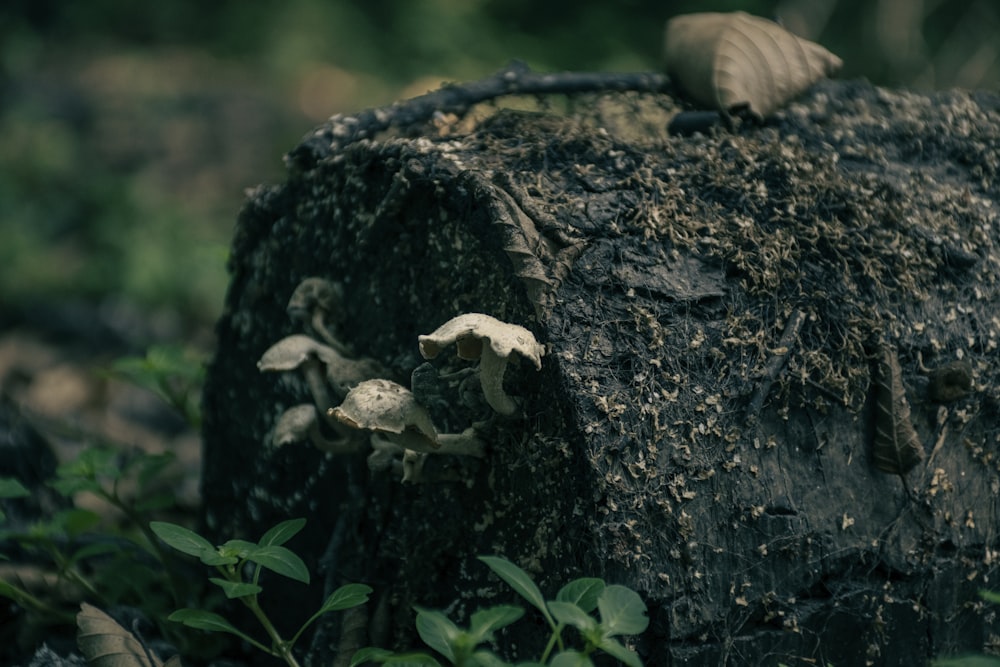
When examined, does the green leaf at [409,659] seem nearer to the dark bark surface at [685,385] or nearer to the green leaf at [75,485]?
the dark bark surface at [685,385]

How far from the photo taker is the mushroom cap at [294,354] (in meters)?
1.81

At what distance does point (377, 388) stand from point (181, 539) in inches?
15.5

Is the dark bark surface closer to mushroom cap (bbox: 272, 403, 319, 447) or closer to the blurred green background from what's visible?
mushroom cap (bbox: 272, 403, 319, 447)

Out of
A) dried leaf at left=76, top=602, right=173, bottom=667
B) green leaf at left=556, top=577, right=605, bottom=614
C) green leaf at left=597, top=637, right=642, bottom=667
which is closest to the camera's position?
green leaf at left=597, top=637, right=642, bottom=667

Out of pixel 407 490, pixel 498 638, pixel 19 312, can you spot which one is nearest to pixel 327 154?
pixel 407 490

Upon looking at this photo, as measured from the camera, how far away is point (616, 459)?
1585 mm

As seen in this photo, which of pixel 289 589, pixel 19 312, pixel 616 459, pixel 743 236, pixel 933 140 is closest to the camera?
pixel 616 459

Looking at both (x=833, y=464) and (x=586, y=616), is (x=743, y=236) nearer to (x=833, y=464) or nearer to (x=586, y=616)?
(x=833, y=464)

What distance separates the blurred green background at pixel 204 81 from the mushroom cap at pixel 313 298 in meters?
3.30

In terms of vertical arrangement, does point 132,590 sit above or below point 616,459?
below

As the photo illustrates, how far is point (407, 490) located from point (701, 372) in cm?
60

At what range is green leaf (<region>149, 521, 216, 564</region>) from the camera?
153 centimetres

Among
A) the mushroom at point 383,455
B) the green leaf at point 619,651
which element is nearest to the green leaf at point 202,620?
the mushroom at point 383,455

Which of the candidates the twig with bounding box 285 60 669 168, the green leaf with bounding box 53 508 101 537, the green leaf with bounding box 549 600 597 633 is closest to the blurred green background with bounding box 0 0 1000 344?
the green leaf with bounding box 53 508 101 537
